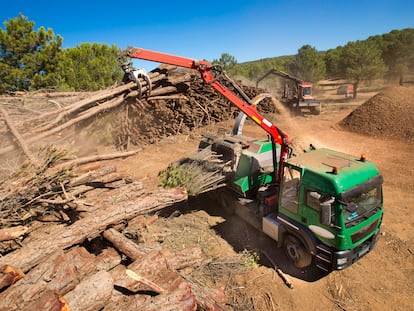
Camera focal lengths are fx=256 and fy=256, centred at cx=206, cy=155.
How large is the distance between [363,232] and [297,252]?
1.26 metres

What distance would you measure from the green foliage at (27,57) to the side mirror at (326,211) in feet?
55.4

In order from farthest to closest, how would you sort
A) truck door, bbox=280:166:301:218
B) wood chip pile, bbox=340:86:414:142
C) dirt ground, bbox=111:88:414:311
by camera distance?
wood chip pile, bbox=340:86:414:142
truck door, bbox=280:166:301:218
dirt ground, bbox=111:88:414:311

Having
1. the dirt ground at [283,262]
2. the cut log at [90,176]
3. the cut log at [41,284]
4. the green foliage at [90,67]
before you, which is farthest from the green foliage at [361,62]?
the cut log at [41,284]

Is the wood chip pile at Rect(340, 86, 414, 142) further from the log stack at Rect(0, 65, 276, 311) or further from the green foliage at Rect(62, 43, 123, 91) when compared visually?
the green foliage at Rect(62, 43, 123, 91)

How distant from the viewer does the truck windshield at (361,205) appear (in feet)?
14.2

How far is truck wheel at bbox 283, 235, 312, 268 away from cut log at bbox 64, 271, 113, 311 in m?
3.47

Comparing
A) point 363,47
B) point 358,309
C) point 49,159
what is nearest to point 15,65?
point 49,159

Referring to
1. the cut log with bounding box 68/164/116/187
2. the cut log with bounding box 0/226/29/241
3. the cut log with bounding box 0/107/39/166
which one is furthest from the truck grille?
the cut log with bounding box 0/107/39/166

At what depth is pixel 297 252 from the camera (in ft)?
16.8

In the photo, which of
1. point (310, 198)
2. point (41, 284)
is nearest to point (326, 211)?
point (310, 198)

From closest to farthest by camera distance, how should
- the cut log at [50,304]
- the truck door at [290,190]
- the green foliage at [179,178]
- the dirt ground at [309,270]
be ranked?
the cut log at [50,304], the dirt ground at [309,270], the truck door at [290,190], the green foliage at [179,178]

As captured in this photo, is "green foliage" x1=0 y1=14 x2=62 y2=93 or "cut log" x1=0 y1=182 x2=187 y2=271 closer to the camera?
"cut log" x1=0 y1=182 x2=187 y2=271

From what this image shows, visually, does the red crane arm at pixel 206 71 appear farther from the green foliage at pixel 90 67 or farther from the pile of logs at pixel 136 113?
the green foliage at pixel 90 67

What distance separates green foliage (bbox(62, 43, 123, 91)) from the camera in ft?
55.8
